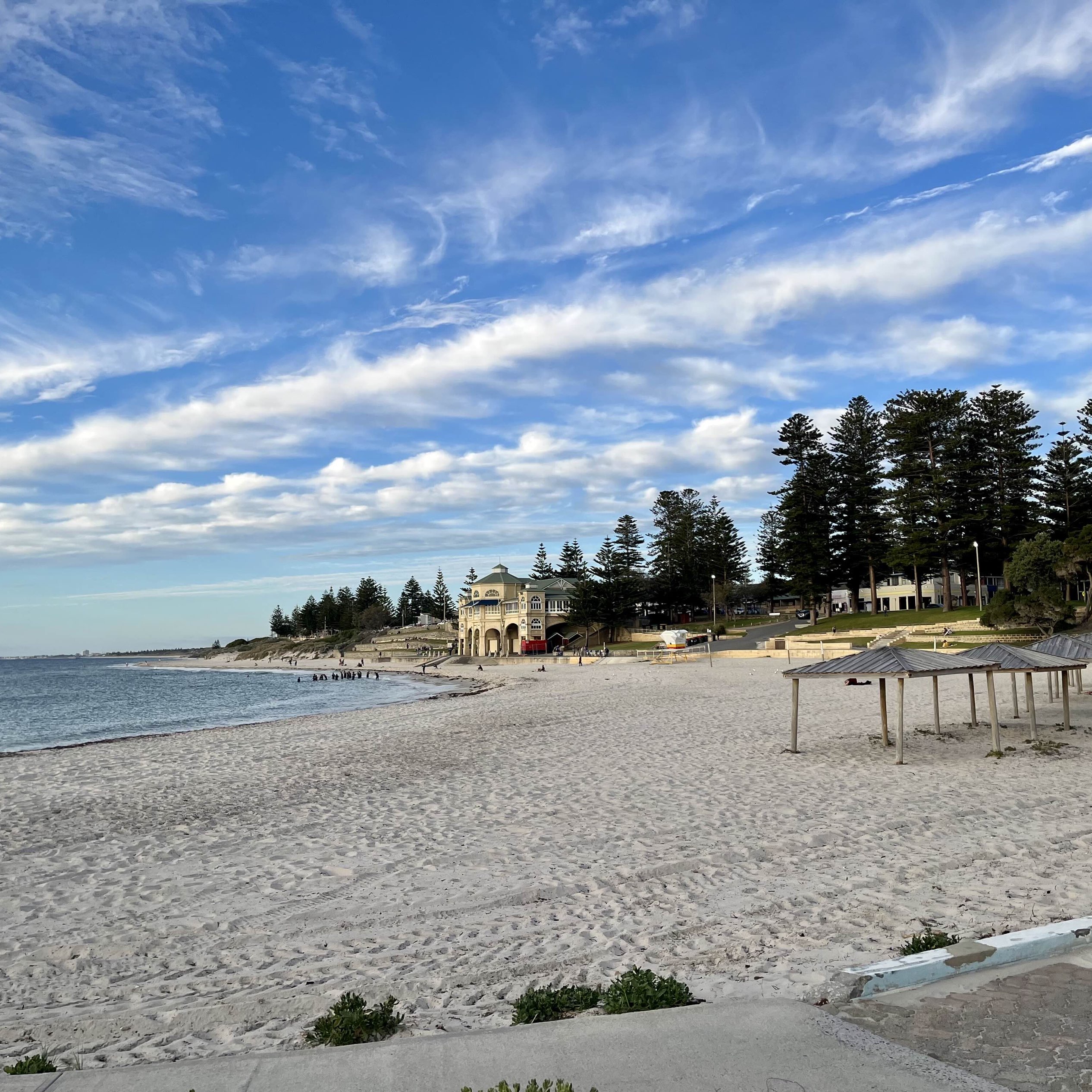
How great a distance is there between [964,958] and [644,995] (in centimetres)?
171

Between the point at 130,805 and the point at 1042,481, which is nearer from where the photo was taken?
the point at 130,805

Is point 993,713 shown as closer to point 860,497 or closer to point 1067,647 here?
point 1067,647

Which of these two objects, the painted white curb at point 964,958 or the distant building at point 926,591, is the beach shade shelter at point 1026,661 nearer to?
the painted white curb at point 964,958

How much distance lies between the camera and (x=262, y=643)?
537ft

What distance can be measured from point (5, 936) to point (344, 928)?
2758 millimetres

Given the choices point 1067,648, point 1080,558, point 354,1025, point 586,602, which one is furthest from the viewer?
point 586,602

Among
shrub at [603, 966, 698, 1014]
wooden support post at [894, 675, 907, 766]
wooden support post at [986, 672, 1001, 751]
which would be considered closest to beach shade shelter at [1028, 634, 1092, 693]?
wooden support post at [986, 672, 1001, 751]

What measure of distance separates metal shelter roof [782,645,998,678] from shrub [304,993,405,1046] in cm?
871

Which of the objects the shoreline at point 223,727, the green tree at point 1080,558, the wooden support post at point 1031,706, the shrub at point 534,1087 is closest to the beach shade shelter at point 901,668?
the wooden support post at point 1031,706

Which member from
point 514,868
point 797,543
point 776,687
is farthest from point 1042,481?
point 514,868

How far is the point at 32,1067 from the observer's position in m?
3.76

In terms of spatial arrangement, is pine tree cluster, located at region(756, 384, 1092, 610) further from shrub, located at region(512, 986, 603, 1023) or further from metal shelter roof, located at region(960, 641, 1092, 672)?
shrub, located at region(512, 986, 603, 1023)

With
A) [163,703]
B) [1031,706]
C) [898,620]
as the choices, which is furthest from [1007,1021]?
[898,620]

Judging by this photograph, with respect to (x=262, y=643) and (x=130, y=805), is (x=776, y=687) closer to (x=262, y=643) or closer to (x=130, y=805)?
(x=130, y=805)
